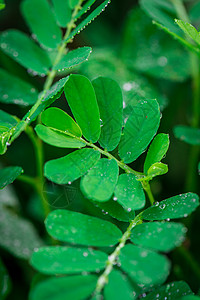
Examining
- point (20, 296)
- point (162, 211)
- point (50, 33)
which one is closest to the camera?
point (162, 211)

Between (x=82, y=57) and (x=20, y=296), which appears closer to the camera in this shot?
(x=82, y=57)

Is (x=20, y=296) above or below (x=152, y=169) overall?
below

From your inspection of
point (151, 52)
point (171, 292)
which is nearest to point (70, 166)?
point (171, 292)

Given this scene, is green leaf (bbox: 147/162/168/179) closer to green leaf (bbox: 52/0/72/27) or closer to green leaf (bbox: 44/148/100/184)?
green leaf (bbox: 44/148/100/184)

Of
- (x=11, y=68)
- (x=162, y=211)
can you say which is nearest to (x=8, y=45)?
(x=11, y=68)

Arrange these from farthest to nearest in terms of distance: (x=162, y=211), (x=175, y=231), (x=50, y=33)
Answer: (x=50, y=33), (x=162, y=211), (x=175, y=231)

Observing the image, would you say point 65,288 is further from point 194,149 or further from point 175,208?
point 194,149

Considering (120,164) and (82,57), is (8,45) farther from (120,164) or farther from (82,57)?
(120,164)
